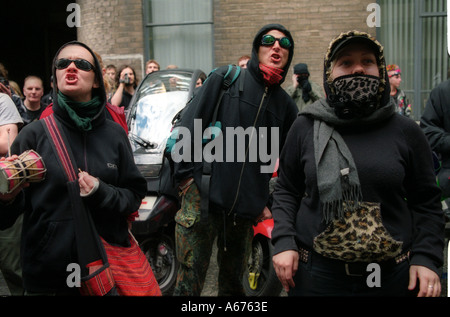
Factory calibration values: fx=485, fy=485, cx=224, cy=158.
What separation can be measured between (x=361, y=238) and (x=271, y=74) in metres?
1.48

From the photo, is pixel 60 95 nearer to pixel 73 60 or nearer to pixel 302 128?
pixel 73 60

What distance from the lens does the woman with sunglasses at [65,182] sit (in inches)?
93.8

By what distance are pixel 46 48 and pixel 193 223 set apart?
1702cm

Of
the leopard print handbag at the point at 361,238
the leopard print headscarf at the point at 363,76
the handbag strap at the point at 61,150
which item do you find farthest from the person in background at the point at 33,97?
the leopard print handbag at the point at 361,238

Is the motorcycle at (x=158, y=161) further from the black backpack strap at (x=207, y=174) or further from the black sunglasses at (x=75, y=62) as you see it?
the black sunglasses at (x=75, y=62)

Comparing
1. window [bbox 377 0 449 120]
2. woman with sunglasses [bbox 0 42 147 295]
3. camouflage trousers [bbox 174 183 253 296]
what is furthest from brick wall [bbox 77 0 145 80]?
woman with sunglasses [bbox 0 42 147 295]

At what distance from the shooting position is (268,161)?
335cm

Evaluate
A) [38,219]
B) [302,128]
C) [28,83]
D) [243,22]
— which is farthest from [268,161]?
[243,22]

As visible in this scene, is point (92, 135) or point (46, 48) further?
point (46, 48)

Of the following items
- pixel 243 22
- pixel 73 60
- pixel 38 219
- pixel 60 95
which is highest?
pixel 243 22

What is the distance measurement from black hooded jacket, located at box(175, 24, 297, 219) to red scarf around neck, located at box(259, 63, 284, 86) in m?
0.04
